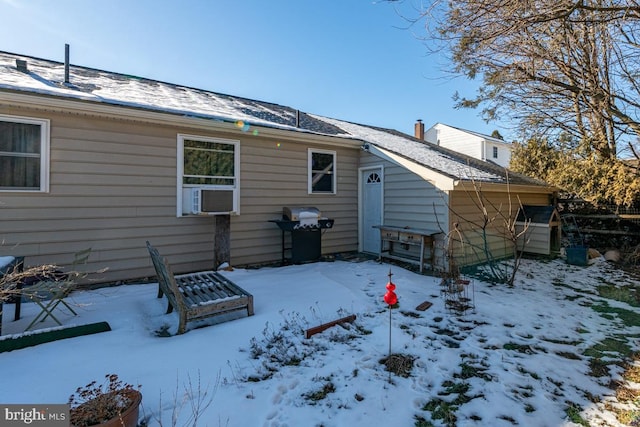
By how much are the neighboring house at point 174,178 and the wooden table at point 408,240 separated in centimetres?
35

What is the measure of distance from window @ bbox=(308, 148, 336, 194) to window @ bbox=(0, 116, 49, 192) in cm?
507

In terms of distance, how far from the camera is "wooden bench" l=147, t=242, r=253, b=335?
133 inches

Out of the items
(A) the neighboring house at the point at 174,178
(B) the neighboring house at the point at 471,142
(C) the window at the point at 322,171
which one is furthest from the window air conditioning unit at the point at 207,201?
(B) the neighboring house at the point at 471,142

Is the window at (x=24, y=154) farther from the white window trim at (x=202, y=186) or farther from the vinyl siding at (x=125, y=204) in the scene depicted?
the white window trim at (x=202, y=186)

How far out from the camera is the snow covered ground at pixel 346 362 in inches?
90.9

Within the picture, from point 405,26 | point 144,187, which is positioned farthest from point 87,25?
point 405,26

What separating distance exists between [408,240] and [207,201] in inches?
172

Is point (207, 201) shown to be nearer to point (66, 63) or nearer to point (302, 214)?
point (302, 214)

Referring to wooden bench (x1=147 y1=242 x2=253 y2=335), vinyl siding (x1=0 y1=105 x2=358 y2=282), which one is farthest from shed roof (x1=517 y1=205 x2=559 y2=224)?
wooden bench (x1=147 y1=242 x2=253 y2=335)

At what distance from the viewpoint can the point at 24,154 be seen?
191 inches

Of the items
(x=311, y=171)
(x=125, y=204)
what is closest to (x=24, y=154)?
(x=125, y=204)

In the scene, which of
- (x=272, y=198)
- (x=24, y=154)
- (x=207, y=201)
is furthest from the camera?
(x=272, y=198)

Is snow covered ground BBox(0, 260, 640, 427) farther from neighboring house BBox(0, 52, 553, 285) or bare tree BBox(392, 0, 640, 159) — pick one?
bare tree BBox(392, 0, 640, 159)

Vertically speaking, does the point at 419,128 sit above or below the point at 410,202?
above
